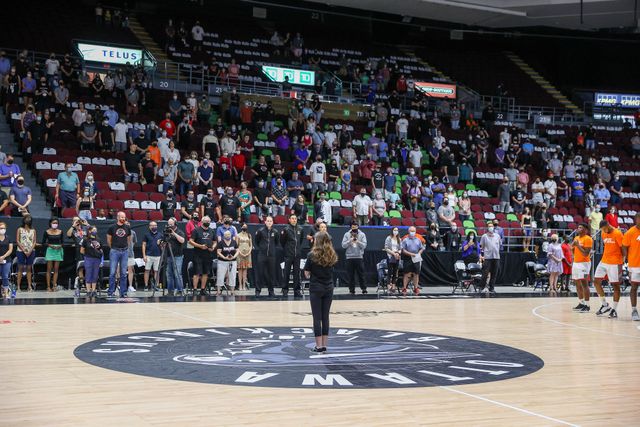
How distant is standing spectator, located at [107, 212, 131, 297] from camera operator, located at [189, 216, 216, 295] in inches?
70.1

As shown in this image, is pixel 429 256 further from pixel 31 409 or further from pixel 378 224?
pixel 31 409

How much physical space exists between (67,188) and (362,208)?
8.98 m

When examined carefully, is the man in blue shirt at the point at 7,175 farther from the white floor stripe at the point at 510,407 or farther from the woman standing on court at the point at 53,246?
the white floor stripe at the point at 510,407

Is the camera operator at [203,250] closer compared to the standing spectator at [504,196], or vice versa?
the camera operator at [203,250]

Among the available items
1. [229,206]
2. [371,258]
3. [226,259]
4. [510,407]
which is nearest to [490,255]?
[371,258]

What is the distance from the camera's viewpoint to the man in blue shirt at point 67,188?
73.3 ft

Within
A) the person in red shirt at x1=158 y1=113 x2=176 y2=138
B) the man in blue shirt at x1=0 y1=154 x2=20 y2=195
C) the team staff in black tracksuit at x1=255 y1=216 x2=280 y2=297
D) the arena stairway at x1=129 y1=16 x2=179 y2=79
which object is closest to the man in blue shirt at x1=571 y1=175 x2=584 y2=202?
the person in red shirt at x1=158 y1=113 x2=176 y2=138

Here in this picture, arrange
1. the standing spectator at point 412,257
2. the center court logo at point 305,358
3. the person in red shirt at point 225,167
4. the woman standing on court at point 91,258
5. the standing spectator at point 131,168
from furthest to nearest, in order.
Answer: the person in red shirt at point 225,167, the standing spectator at point 131,168, the standing spectator at point 412,257, the woman standing on court at point 91,258, the center court logo at point 305,358

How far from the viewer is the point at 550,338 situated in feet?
44.1

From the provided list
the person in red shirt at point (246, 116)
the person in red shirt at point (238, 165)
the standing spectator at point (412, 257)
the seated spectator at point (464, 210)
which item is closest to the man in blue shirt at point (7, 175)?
the person in red shirt at point (238, 165)

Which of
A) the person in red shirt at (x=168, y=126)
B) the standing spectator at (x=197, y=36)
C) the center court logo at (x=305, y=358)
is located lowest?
the center court logo at (x=305, y=358)

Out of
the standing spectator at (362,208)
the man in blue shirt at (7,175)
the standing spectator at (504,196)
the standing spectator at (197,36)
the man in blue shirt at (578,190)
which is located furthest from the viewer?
the standing spectator at (197,36)

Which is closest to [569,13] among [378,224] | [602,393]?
[378,224]

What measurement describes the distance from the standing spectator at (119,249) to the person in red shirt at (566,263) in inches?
532
